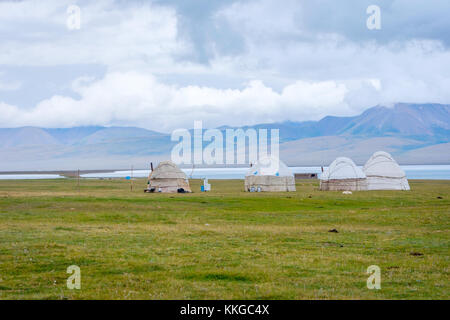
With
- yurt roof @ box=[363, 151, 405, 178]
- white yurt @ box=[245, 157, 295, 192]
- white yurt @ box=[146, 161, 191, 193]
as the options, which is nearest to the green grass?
white yurt @ box=[146, 161, 191, 193]

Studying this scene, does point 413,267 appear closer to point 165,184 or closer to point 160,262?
point 160,262

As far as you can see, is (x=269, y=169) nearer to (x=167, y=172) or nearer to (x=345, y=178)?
(x=345, y=178)

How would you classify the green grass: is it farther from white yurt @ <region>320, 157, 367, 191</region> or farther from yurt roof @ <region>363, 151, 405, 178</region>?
yurt roof @ <region>363, 151, 405, 178</region>

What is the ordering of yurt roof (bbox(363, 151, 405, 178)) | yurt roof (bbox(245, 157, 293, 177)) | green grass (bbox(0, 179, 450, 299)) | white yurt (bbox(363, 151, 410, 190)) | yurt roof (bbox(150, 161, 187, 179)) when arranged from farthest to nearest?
yurt roof (bbox(363, 151, 405, 178)) < white yurt (bbox(363, 151, 410, 190)) < yurt roof (bbox(245, 157, 293, 177)) < yurt roof (bbox(150, 161, 187, 179)) < green grass (bbox(0, 179, 450, 299))

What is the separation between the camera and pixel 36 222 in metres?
27.5

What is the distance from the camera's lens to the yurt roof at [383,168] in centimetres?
6662

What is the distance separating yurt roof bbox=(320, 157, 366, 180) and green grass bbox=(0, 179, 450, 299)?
108ft

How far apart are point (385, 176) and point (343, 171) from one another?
19.2 feet

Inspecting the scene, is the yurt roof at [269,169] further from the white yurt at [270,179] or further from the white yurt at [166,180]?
the white yurt at [166,180]

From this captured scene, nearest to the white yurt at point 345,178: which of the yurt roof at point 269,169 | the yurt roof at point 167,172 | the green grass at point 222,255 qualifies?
the yurt roof at point 269,169

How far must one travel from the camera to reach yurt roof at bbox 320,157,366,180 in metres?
64.8

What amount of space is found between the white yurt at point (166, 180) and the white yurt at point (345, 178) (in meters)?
17.8

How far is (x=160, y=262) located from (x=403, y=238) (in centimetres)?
1064

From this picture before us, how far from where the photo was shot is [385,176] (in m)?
66.8
